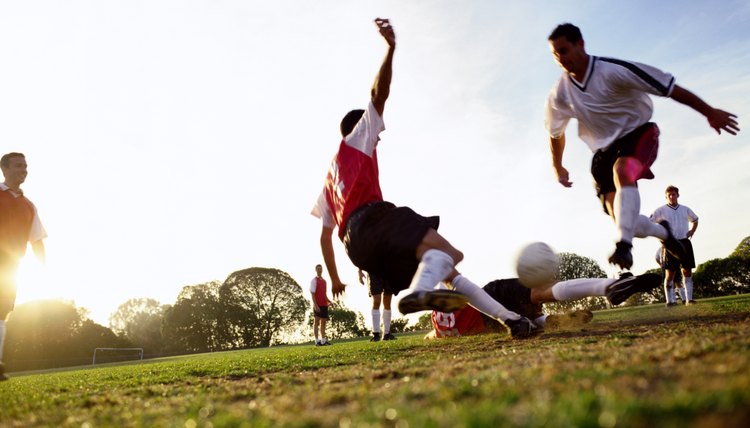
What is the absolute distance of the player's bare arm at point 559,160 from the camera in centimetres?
627

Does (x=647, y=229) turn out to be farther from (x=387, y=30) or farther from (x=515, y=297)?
(x=387, y=30)

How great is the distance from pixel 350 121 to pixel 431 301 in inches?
80.9

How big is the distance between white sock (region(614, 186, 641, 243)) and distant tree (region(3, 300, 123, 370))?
43.6m

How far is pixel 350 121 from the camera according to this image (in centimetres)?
482

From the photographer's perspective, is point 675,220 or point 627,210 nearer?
point 627,210

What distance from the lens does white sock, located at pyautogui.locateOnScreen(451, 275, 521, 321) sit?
15.7 ft

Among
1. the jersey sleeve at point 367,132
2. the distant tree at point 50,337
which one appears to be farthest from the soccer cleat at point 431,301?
the distant tree at point 50,337

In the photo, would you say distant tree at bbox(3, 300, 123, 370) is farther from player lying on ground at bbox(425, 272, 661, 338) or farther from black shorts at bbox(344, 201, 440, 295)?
black shorts at bbox(344, 201, 440, 295)

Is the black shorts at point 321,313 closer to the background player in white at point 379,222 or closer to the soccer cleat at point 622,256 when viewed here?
the background player in white at point 379,222

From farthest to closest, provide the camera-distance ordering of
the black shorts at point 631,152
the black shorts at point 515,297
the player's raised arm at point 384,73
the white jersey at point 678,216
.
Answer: the white jersey at point 678,216
the black shorts at point 515,297
the black shorts at point 631,152
the player's raised arm at point 384,73

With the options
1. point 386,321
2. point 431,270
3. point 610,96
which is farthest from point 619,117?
point 386,321

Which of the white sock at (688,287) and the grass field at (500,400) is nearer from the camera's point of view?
the grass field at (500,400)

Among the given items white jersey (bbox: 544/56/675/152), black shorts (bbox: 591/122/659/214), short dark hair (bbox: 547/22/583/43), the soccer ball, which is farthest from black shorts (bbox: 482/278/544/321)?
short dark hair (bbox: 547/22/583/43)

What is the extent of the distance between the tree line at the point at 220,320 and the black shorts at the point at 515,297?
109ft
